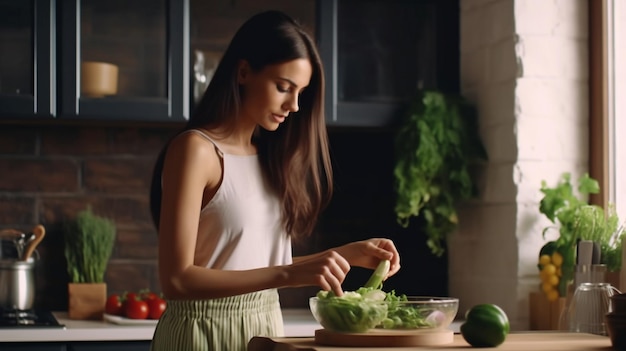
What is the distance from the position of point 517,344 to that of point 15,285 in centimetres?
185

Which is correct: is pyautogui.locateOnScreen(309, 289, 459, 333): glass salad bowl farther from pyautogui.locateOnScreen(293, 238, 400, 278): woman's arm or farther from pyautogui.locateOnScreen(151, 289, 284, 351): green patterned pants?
pyautogui.locateOnScreen(151, 289, 284, 351): green patterned pants

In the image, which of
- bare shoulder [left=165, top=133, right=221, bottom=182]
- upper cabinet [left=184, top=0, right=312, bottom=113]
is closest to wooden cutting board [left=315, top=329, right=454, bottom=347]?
bare shoulder [left=165, top=133, right=221, bottom=182]

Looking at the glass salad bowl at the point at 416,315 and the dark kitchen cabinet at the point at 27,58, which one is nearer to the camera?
the glass salad bowl at the point at 416,315

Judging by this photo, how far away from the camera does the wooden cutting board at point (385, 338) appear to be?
1841 mm

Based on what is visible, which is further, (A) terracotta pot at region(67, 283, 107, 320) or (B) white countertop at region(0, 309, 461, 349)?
(A) terracotta pot at region(67, 283, 107, 320)

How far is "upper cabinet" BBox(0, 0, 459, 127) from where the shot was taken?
3.20m

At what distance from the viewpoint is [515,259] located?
3.13m

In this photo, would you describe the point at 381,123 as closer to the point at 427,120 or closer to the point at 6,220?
the point at 427,120

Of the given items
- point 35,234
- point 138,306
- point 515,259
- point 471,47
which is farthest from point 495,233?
point 35,234

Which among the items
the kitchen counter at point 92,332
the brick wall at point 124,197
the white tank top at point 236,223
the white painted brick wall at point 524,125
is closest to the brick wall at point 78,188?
the brick wall at point 124,197

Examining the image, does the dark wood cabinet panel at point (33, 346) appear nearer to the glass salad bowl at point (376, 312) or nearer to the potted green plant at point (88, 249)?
the potted green plant at point (88, 249)

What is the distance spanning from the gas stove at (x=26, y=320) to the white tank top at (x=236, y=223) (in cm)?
97

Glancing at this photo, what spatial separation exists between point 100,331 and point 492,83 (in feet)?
4.64

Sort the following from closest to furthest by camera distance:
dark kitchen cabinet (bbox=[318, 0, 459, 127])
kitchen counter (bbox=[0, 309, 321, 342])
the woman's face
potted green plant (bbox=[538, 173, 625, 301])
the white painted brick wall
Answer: the woman's face → potted green plant (bbox=[538, 173, 625, 301]) → kitchen counter (bbox=[0, 309, 321, 342]) → the white painted brick wall → dark kitchen cabinet (bbox=[318, 0, 459, 127])
